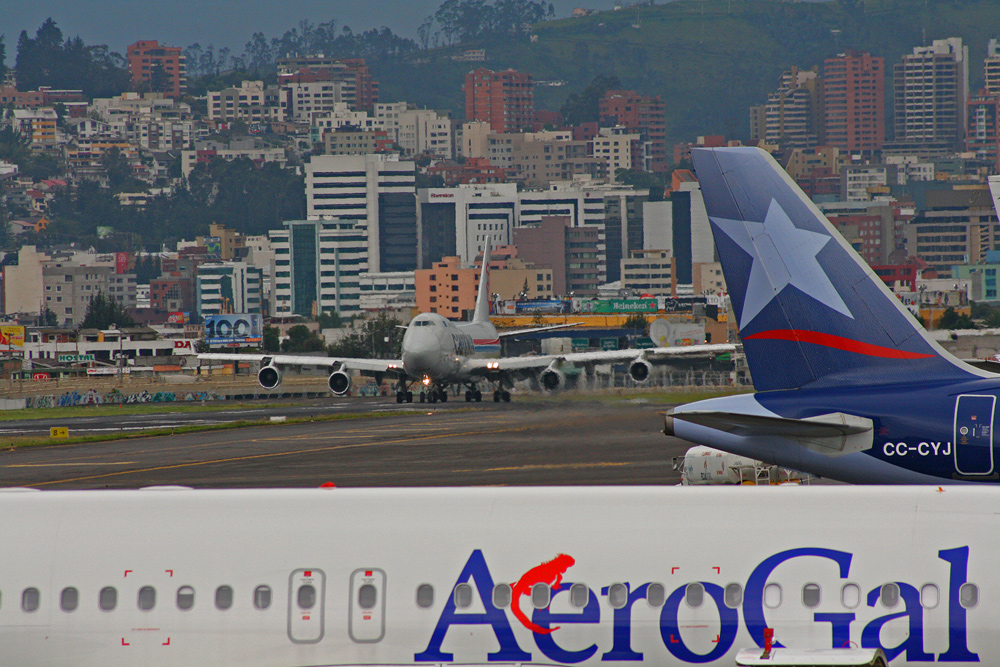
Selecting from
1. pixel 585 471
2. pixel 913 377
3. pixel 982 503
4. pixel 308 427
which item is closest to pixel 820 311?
pixel 913 377

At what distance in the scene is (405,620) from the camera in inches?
524

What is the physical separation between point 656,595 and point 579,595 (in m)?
0.73

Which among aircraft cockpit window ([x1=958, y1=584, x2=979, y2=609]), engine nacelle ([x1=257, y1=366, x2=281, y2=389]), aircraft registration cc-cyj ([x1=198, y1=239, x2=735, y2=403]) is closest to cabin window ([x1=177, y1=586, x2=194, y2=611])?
aircraft cockpit window ([x1=958, y1=584, x2=979, y2=609])

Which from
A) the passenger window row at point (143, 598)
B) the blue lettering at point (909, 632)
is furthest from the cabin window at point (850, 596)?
the passenger window row at point (143, 598)

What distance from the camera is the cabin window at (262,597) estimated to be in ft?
44.5

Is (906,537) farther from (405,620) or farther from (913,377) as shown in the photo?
(913,377)

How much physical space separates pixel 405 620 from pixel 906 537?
4835 millimetres

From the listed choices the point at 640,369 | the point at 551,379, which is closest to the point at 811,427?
the point at 640,369

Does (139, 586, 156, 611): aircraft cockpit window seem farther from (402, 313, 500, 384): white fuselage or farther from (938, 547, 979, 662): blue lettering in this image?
(402, 313, 500, 384): white fuselage

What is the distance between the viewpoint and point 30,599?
1390 centimetres

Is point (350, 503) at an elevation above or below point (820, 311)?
below

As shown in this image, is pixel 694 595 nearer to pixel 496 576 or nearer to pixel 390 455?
pixel 496 576

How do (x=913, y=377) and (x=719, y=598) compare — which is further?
(x=913, y=377)

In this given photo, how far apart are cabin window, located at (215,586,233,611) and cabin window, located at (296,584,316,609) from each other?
70cm
